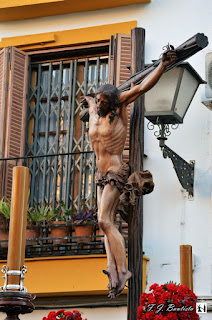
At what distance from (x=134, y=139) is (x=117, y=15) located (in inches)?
208

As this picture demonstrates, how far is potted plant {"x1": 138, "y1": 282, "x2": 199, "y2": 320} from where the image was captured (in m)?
6.81

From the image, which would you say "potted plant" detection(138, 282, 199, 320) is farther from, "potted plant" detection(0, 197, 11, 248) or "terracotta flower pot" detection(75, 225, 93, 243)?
"potted plant" detection(0, 197, 11, 248)

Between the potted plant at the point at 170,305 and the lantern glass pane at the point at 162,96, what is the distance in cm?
371

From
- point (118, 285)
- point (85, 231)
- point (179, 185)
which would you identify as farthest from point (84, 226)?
point (118, 285)

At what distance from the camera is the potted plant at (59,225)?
11.7 metres

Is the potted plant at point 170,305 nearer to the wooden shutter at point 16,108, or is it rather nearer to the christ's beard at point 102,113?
the christ's beard at point 102,113

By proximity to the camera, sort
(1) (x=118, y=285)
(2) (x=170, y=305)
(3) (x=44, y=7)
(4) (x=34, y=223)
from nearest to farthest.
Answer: (2) (x=170, y=305)
(1) (x=118, y=285)
(4) (x=34, y=223)
(3) (x=44, y=7)

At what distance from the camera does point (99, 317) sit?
38.3ft

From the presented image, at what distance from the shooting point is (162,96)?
10406 mm

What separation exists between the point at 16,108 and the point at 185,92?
106 inches

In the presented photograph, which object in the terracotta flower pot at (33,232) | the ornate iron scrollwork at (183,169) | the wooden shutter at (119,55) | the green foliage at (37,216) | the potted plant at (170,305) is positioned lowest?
the potted plant at (170,305)

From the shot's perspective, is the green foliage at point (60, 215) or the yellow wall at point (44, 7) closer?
the green foliage at point (60, 215)

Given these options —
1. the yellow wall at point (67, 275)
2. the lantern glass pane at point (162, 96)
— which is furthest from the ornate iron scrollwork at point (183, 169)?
the yellow wall at point (67, 275)

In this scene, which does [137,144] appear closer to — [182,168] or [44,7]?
[182,168]
